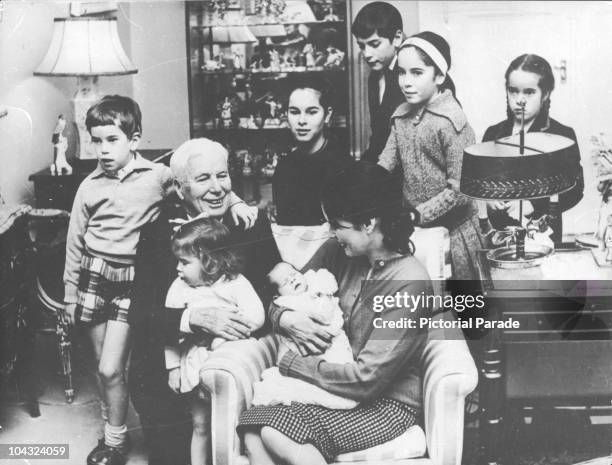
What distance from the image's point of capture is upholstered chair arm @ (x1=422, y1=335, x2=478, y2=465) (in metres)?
2.80

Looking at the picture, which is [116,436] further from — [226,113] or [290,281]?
[226,113]

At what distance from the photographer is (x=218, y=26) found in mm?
3113

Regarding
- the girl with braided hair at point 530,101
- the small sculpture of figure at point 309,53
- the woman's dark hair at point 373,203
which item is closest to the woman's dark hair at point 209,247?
the woman's dark hair at point 373,203

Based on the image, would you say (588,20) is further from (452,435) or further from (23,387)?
(23,387)

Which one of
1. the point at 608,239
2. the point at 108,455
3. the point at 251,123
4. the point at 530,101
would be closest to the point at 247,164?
the point at 251,123

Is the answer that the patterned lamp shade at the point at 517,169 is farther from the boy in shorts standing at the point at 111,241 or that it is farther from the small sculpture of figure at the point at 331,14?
the boy in shorts standing at the point at 111,241

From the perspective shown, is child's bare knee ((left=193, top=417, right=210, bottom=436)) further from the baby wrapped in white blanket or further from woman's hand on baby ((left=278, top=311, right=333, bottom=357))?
woman's hand on baby ((left=278, top=311, right=333, bottom=357))

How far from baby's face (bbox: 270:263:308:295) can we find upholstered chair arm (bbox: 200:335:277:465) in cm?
26

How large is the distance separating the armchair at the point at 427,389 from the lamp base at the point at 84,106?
3.00 ft

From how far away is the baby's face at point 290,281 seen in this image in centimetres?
304

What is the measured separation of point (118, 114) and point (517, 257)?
1549mm

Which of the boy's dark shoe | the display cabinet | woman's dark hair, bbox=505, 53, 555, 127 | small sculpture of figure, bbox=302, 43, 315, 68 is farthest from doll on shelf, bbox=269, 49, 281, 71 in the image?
the boy's dark shoe

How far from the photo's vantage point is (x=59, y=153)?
3143 millimetres

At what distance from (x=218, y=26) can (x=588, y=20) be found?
1346mm
